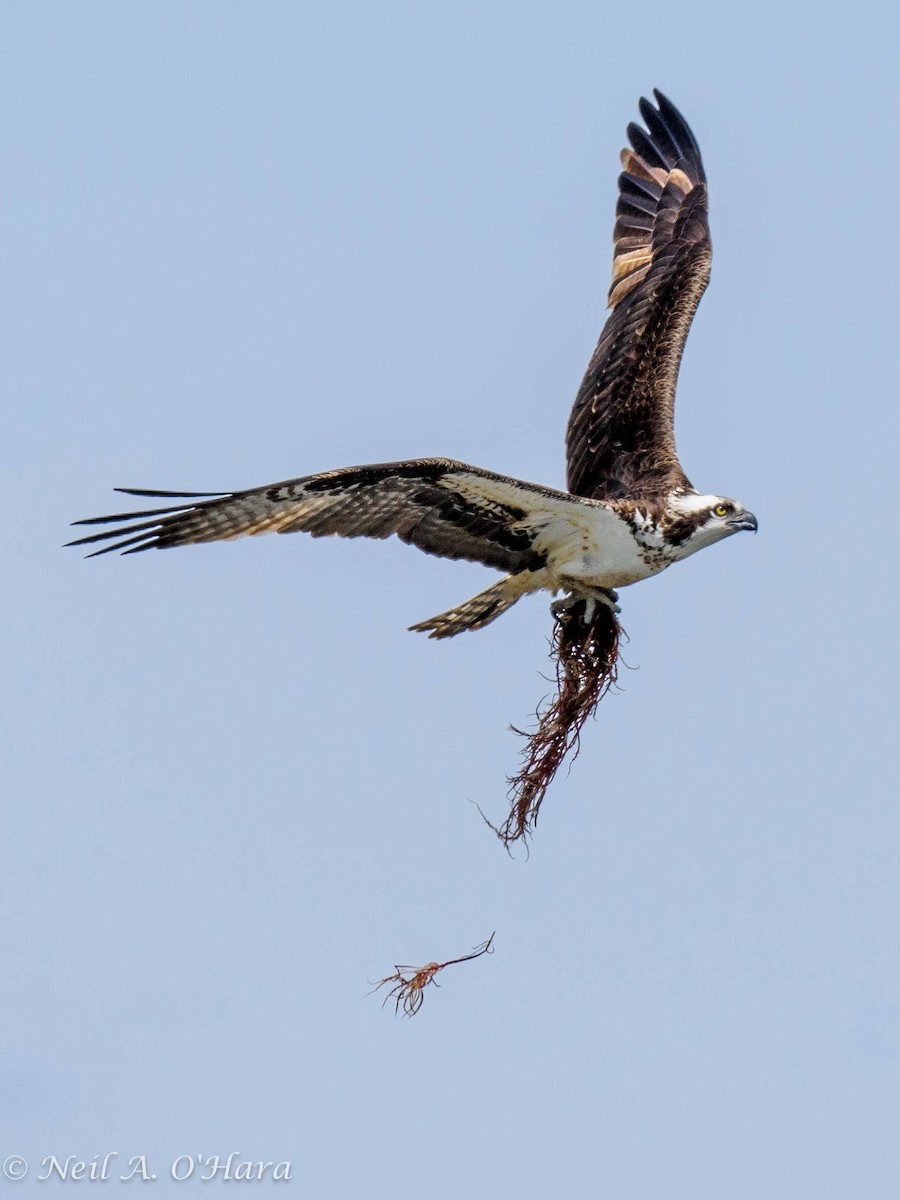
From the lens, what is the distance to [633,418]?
1313cm

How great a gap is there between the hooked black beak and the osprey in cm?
1

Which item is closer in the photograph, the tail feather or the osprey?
the osprey

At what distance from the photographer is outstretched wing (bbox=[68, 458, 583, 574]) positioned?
33.1 feet

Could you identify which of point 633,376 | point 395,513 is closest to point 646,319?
point 633,376

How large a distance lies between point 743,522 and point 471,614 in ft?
5.38

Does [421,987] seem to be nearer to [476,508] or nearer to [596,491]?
[476,508]

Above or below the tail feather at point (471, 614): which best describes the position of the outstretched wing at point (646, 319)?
above

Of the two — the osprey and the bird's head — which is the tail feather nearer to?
the osprey

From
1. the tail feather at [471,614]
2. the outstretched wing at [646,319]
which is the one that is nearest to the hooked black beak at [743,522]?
the outstretched wing at [646,319]

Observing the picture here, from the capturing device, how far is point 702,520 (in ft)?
38.3

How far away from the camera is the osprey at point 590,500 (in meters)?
10.3

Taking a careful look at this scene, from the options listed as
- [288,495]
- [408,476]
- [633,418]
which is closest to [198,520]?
[288,495]

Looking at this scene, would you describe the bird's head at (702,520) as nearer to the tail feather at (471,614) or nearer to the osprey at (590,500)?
the osprey at (590,500)

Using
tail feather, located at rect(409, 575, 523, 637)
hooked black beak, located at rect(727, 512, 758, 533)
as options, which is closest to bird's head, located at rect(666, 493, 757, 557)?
hooked black beak, located at rect(727, 512, 758, 533)
